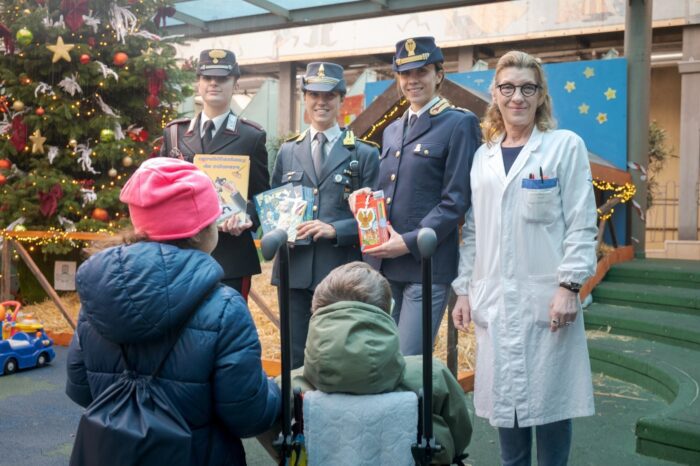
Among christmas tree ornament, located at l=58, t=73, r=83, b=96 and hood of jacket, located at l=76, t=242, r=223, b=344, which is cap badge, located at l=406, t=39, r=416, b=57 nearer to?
hood of jacket, located at l=76, t=242, r=223, b=344

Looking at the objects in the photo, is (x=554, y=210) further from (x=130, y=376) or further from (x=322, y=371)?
(x=130, y=376)

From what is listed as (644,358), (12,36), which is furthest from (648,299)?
(12,36)

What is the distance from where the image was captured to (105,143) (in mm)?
8203

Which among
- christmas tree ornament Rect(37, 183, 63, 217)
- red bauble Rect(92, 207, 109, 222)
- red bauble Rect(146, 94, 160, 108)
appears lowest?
red bauble Rect(92, 207, 109, 222)

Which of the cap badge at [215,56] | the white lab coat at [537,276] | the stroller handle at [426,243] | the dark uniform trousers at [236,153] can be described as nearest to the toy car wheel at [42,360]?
the dark uniform trousers at [236,153]

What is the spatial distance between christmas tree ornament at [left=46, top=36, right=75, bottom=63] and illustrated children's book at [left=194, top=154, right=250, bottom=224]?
17.7 feet

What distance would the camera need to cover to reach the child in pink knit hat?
5.93 feet

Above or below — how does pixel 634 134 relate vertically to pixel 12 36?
below

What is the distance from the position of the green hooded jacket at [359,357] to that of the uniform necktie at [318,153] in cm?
143

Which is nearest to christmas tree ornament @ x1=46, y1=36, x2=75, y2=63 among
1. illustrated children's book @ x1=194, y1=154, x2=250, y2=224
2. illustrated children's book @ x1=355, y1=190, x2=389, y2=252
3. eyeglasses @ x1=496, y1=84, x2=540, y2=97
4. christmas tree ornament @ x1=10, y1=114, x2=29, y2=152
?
christmas tree ornament @ x1=10, y1=114, x2=29, y2=152

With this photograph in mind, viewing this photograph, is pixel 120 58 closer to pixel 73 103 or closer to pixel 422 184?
pixel 73 103

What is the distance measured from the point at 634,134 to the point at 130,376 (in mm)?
9223

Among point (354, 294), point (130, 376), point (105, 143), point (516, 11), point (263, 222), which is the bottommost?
point (130, 376)

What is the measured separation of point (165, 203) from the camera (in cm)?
200
